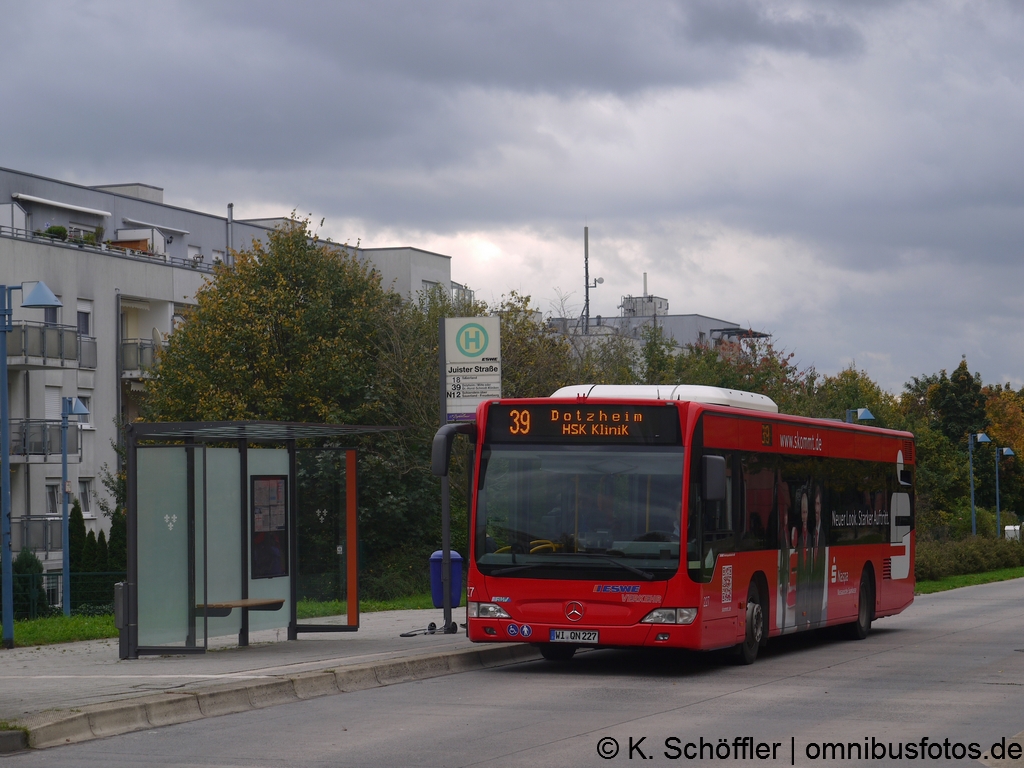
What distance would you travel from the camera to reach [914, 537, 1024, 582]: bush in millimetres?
47125

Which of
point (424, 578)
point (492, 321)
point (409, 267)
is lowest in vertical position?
point (424, 578)

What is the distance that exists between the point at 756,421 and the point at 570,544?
10.6 ft

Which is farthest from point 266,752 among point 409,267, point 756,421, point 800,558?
point 409,267

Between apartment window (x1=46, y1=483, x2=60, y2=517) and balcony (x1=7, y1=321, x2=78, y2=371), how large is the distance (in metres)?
4.17

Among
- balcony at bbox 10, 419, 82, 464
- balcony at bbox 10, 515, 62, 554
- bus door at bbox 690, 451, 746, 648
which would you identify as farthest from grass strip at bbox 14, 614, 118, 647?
balcony at bbox 10, 419, 82, 464

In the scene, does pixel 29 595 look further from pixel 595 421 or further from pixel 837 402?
pixel 837 402

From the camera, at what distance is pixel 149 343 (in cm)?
5472

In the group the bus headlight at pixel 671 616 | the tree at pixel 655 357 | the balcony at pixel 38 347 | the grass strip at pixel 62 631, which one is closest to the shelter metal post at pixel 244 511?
the grass strip at pixel 62 631

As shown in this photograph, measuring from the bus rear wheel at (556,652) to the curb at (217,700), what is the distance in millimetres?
628

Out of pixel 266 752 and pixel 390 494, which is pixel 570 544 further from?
pixel 390 494

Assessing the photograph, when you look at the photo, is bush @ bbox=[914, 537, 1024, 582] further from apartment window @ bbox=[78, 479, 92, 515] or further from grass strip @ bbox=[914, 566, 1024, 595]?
apartment window @ bbox=[78, 479, 92, 515]

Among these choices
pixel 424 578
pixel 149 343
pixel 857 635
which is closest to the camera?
pixel 857 635

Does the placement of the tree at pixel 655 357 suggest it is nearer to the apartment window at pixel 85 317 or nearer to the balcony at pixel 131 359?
the balcony at pixel 131 359

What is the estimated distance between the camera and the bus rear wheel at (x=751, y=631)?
55.1 feet
